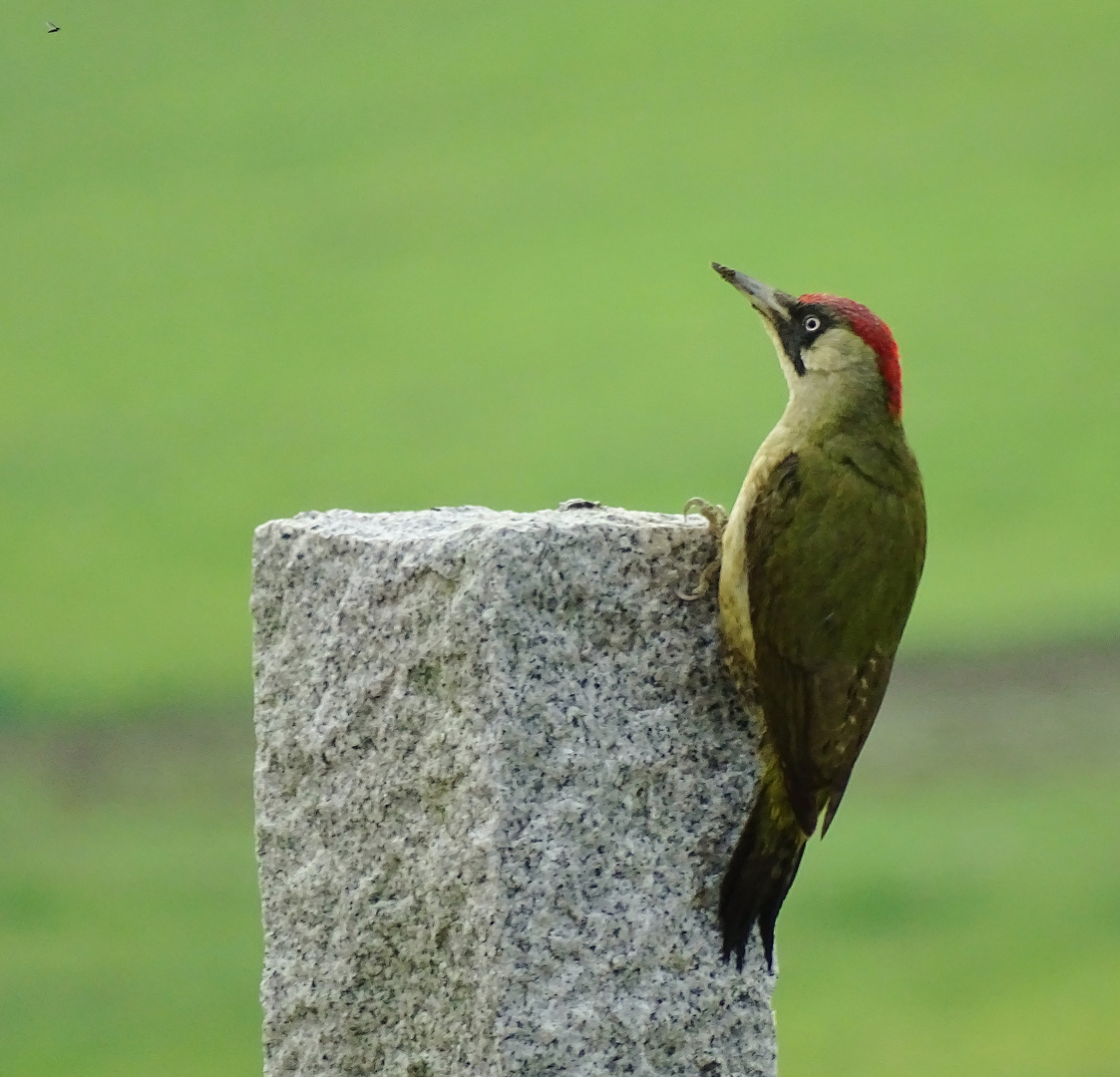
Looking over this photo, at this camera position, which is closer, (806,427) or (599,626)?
(599,626)

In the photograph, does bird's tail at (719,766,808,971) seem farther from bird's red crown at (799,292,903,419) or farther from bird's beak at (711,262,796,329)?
bird's beak at (711,262,796,329)

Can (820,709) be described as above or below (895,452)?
below

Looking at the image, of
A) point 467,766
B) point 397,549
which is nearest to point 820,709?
point 467,766

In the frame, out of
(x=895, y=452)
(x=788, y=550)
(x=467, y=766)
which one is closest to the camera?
(x=467, y=766)

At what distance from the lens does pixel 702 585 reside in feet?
5.92

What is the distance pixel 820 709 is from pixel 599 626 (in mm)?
301

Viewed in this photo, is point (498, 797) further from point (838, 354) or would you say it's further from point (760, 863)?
point (838, 354)

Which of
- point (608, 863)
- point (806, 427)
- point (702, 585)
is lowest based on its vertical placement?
point (608, 863)

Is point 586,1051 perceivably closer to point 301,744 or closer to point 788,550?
point 301,744

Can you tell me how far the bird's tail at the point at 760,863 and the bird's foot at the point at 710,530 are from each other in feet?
0.79

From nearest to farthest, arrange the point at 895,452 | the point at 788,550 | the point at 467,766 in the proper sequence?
1. the point at 467,766
2. the point at 788,550
3. the point at 895,452

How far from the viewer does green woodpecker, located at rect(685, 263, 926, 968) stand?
5.75 feet

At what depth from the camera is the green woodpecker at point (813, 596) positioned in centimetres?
175

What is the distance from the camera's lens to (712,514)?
6.21 ft
